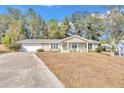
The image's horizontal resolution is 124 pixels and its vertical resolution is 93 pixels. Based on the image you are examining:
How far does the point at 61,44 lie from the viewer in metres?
18.1

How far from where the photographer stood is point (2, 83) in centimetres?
676

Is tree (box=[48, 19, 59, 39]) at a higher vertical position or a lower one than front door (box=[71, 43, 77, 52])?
higher

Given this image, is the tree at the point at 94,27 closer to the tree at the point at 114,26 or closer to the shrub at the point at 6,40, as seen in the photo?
the tree at the point at 114,26

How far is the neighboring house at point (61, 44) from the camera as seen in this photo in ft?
54.4

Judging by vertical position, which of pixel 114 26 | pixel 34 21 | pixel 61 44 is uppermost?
pixel 34 21

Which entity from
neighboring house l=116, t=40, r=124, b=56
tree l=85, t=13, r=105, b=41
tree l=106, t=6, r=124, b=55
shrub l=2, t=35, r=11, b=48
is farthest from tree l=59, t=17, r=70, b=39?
neighboring house l=116, t=40, r=124, b=56

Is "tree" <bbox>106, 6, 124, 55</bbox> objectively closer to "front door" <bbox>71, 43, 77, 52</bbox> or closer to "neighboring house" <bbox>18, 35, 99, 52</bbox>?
"neighboring house" <bbox>18, 35, 99, 52</bbox>

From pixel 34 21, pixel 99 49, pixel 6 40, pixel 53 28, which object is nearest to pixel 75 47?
pixel 99 49

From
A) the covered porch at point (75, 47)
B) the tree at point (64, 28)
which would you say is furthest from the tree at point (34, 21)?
the covered porch at point (75, 47)

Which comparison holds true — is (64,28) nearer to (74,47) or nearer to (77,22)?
→ (77,22)

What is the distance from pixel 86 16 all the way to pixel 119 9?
3748mm

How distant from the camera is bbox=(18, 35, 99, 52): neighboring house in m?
16.6
